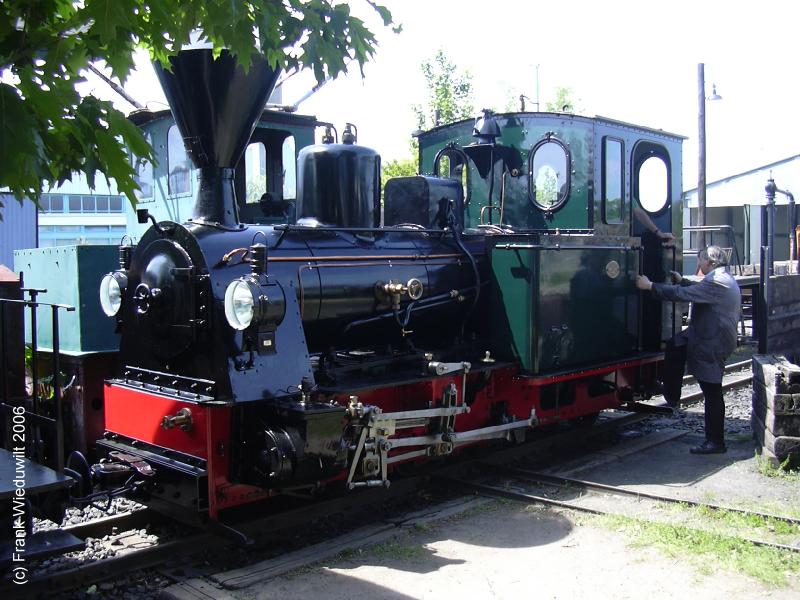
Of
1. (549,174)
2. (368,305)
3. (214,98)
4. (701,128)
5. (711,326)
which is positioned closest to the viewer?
(214,98)

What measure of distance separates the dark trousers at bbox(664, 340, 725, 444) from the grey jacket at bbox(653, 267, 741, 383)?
0.13 m

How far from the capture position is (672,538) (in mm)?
4480

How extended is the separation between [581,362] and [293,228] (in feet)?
8.76

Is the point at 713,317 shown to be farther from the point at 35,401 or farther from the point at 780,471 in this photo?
the point at 35,401

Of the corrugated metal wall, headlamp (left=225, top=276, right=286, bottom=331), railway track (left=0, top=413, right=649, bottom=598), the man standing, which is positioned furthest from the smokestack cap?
the corrugated metal wall

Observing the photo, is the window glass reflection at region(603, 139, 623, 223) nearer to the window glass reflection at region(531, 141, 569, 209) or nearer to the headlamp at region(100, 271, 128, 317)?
the window glass reflection at region(531, 141, 569, 209)

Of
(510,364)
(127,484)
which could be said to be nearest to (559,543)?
(510,364)

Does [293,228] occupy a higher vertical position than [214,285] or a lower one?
higher

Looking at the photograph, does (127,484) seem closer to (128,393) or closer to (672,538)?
(128,393)

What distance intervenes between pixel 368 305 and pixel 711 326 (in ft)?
9.98

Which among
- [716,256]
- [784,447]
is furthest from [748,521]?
[716,256]

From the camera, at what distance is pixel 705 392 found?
6516 mm

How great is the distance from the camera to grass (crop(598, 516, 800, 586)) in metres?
4.02

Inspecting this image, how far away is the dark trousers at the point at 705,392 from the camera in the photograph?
21.3ft
